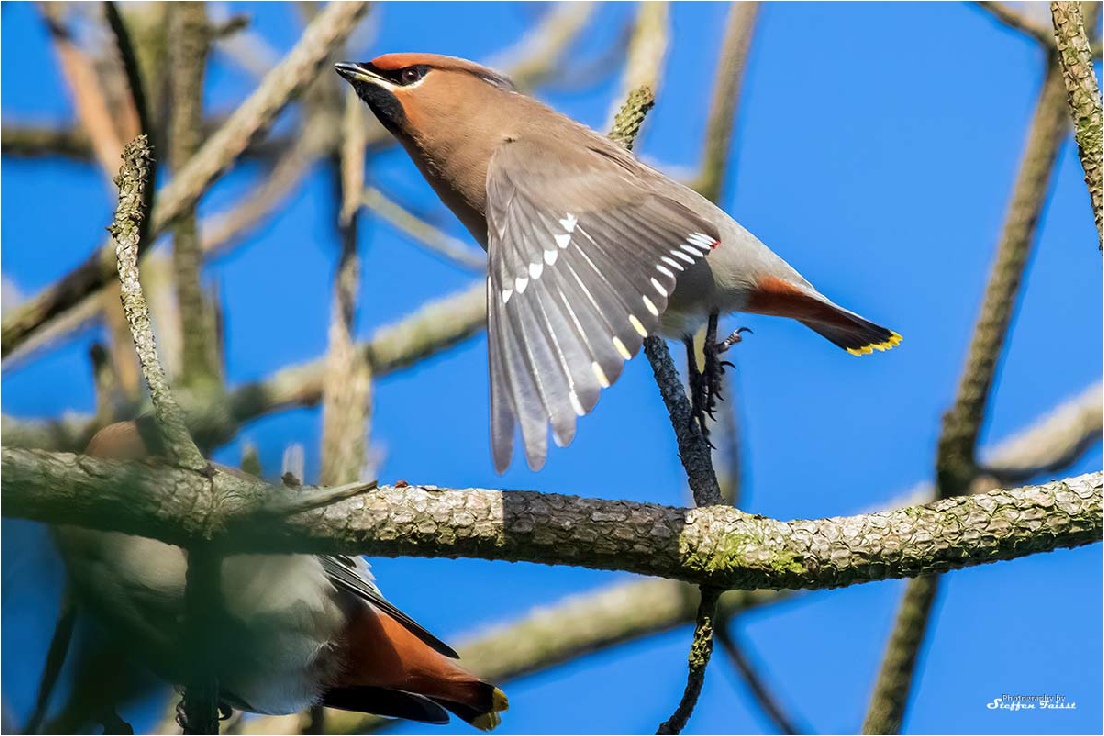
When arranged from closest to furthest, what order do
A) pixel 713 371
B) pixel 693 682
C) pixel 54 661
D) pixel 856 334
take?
pixel 54 661 < pixel 693 682 < pixel 713 371 < pixel 856 334

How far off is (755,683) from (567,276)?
1.40 m

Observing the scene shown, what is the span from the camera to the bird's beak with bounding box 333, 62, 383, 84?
4.54m

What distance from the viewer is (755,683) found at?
3.84 metres

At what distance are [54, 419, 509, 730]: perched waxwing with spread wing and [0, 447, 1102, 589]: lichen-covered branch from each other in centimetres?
26

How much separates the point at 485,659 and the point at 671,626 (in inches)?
29.1

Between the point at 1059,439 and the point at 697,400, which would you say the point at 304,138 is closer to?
the point at 697,400

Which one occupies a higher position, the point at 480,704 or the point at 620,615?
the point at 620,615

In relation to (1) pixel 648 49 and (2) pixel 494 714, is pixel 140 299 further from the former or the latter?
(1) pixel 648 49

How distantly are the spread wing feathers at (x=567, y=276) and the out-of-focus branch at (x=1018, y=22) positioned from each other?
1.29m

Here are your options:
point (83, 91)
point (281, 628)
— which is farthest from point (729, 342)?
point (83, 91)

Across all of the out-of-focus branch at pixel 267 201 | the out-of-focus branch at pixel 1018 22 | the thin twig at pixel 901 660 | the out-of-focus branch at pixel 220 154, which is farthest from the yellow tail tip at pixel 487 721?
the out-of-focus branch at pixel 267 201

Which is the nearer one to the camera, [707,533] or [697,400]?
[707,533]

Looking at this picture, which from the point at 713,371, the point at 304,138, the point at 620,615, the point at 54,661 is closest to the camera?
the point at 54,661

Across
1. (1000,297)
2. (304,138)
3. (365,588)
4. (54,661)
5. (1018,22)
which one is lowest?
(54,661)
